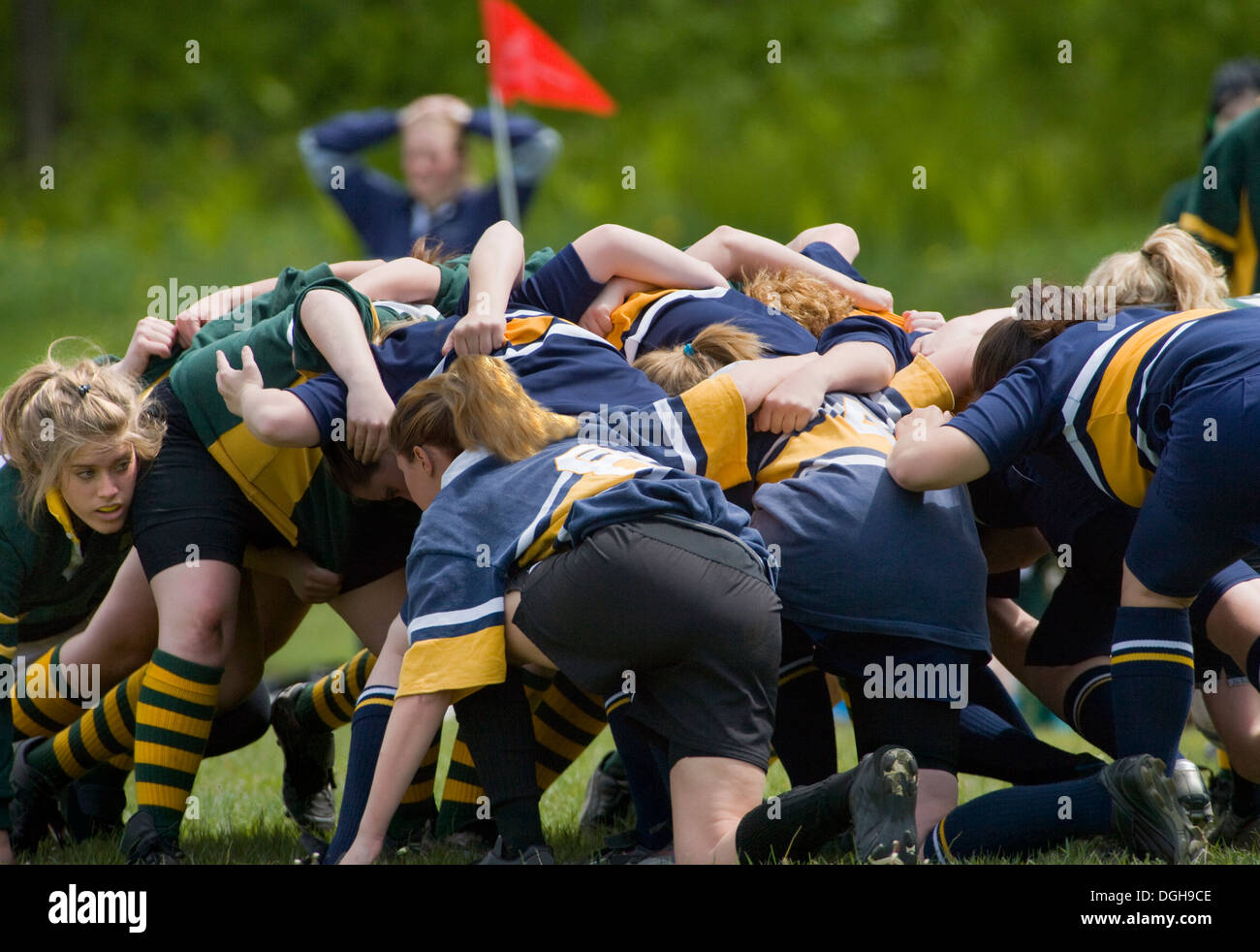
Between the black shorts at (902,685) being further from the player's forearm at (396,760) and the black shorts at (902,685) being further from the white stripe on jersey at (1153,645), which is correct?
the player's forearm at (396,760)

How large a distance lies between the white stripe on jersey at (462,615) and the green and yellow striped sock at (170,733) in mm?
777

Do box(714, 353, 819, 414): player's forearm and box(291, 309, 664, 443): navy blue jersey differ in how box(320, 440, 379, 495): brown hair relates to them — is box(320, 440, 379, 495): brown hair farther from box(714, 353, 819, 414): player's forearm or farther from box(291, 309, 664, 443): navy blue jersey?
box(714, 353, 819, 414): player's forearm

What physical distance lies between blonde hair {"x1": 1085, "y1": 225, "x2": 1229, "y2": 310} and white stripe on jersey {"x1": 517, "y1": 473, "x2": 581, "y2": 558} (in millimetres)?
1315

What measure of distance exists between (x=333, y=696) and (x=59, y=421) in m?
1.00

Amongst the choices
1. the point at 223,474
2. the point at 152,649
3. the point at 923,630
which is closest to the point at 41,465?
the point at 223,474

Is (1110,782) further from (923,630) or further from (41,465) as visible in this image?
(41,465)

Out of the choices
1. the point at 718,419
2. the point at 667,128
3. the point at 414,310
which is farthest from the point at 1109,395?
the point at 667,128

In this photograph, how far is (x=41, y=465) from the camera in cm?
322

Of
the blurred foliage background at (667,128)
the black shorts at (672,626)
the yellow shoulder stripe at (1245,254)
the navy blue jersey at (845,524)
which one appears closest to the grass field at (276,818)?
the black shorts at (672,626)

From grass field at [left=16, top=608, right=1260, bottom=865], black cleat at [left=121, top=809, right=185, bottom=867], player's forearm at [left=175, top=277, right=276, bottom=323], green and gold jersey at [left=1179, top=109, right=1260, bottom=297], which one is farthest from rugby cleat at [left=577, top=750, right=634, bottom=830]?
green and gold jersey at [left=1179, top=109, right=1260, bottom=297]

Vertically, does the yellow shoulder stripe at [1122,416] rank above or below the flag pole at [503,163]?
below

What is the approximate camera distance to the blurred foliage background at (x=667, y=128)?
13.6 m

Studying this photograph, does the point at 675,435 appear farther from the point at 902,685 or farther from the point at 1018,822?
the point at 1018,822

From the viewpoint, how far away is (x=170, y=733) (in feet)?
10.9
